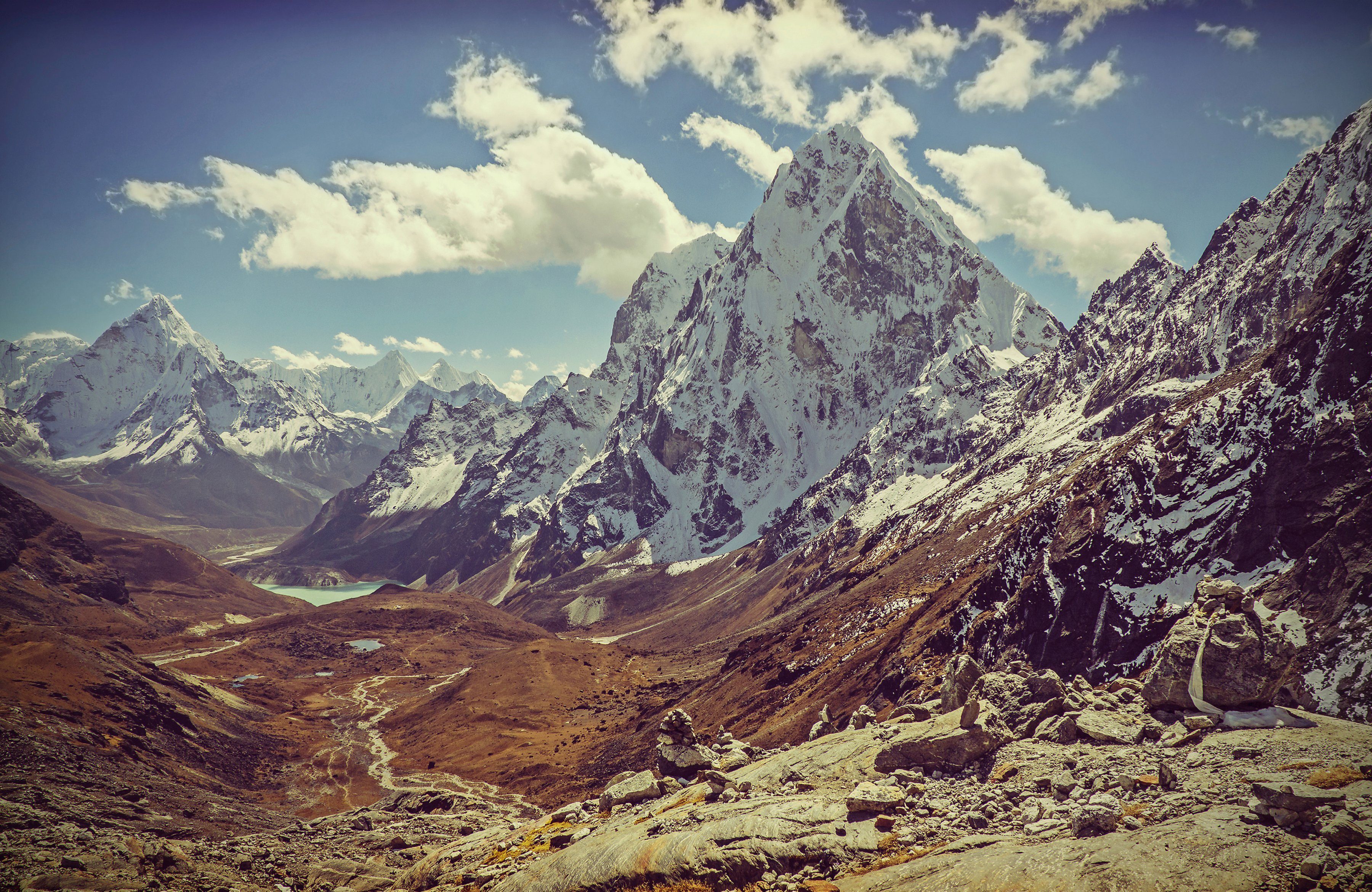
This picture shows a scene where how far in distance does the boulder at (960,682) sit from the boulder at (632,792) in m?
12.6

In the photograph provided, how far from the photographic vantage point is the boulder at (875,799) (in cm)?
2050

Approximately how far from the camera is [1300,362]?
142ft

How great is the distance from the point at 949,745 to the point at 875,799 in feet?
13.6

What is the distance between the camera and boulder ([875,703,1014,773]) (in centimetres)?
2270

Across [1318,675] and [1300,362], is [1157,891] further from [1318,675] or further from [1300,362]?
[1300,362]

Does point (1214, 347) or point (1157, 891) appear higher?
point (1214, 347)

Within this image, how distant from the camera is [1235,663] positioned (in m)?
20.0

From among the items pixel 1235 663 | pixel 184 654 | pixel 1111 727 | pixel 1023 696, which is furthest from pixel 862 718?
pixel 184 654

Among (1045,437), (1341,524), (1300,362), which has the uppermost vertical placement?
(1045,437)

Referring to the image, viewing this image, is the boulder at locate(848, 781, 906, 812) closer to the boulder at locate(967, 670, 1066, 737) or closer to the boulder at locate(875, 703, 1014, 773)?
the boulder at locate(875, 703, 1014, 773)

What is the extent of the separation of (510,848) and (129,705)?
50529 mm

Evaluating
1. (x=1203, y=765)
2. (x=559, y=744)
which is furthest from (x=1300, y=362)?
(x=559, y=744)

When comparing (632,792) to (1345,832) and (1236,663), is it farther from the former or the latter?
(1345,832)

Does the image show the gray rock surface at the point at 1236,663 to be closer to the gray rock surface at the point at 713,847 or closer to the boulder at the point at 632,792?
the gray rock surface at the point at 713,847
